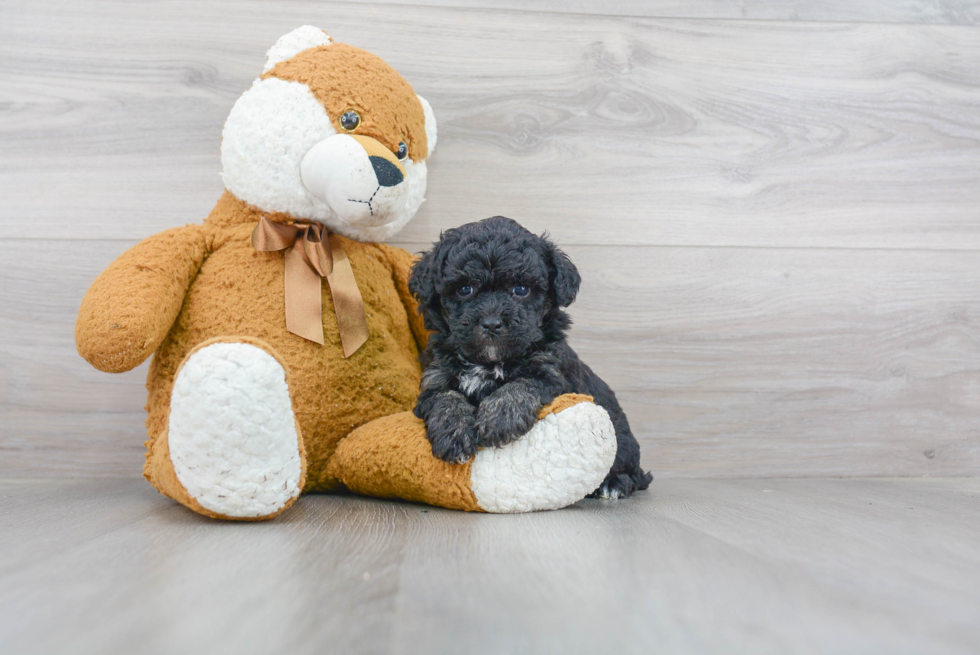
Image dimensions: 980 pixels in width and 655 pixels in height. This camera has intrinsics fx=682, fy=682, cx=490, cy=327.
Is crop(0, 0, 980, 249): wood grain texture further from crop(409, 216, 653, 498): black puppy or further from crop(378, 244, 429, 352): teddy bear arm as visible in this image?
crop(409, 216, 653, 498): black puppy

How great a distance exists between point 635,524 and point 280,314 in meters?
0.65

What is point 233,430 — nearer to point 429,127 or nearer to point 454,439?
point 454,439

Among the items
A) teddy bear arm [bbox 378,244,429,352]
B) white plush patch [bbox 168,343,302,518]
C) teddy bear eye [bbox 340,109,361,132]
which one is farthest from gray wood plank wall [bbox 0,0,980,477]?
white plush patch [bbox 168,343,302,518]

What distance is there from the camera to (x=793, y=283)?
156 centimetres

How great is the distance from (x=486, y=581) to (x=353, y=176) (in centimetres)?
67

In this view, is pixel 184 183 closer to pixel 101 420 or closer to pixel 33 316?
pixel 33 316

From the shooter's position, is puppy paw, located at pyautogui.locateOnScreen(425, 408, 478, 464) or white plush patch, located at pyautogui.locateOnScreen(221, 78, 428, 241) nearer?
puppy paw, located at pyautogui.locateOnScreen(425, 408, 478, 464)

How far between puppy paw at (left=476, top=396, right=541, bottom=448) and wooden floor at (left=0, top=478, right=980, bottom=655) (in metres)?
0.11

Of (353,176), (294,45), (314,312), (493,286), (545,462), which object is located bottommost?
(545,462)

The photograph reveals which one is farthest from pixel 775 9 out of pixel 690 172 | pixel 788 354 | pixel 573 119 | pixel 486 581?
pixel 486 581

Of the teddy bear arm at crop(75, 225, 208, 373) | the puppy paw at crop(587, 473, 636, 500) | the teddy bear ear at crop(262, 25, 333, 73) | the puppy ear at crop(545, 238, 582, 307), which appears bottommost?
the puppy paw at crop(587, 473, 636, 500)

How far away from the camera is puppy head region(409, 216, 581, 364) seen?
1.00m

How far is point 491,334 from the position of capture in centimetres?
99

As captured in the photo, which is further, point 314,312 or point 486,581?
point 314,312
